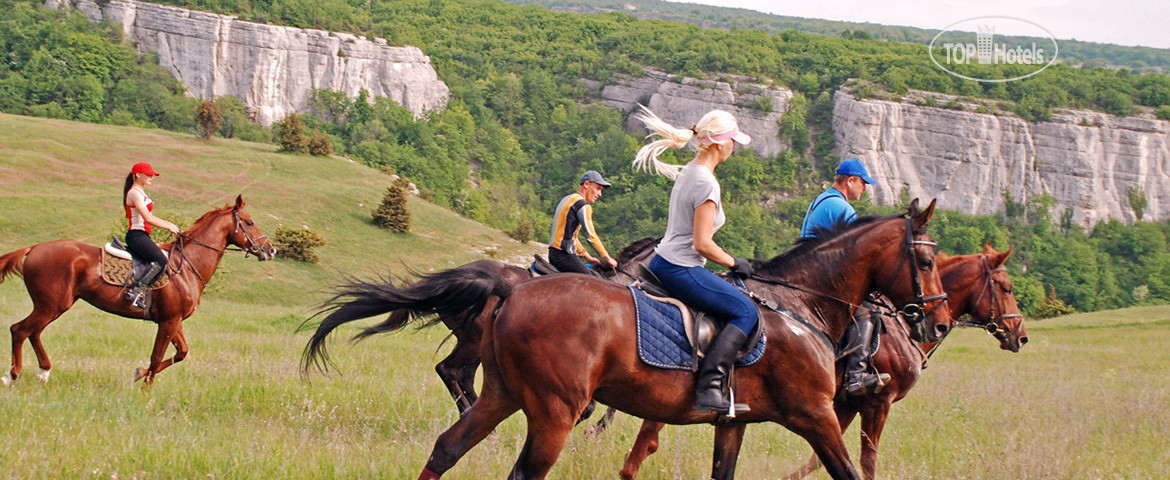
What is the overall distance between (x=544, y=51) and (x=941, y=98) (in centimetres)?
8714

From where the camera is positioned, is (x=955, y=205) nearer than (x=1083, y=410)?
No

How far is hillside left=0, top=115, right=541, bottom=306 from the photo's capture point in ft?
154

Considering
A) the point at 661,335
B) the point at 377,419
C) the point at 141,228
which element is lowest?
the point at 377,419

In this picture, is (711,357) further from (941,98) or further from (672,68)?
(672,68)

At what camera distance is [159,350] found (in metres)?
9.94

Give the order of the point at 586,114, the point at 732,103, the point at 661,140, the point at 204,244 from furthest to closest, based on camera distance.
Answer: the point at 586,114
the point at 732,103
the point at 204,244
the point at 661,140

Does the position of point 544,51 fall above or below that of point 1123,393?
above

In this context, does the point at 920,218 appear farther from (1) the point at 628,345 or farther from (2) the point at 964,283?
(2) the point at 964,283

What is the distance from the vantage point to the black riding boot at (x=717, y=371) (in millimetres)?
5414

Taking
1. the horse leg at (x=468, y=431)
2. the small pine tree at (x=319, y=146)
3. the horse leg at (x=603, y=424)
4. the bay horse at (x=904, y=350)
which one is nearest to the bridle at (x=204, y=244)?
the horse leg at (x=603, y=424)

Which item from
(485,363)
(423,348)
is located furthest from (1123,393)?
(485,363)

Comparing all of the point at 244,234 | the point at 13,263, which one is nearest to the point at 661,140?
the point at 244,234

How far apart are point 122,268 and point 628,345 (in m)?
7.64

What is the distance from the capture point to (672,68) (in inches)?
6654
